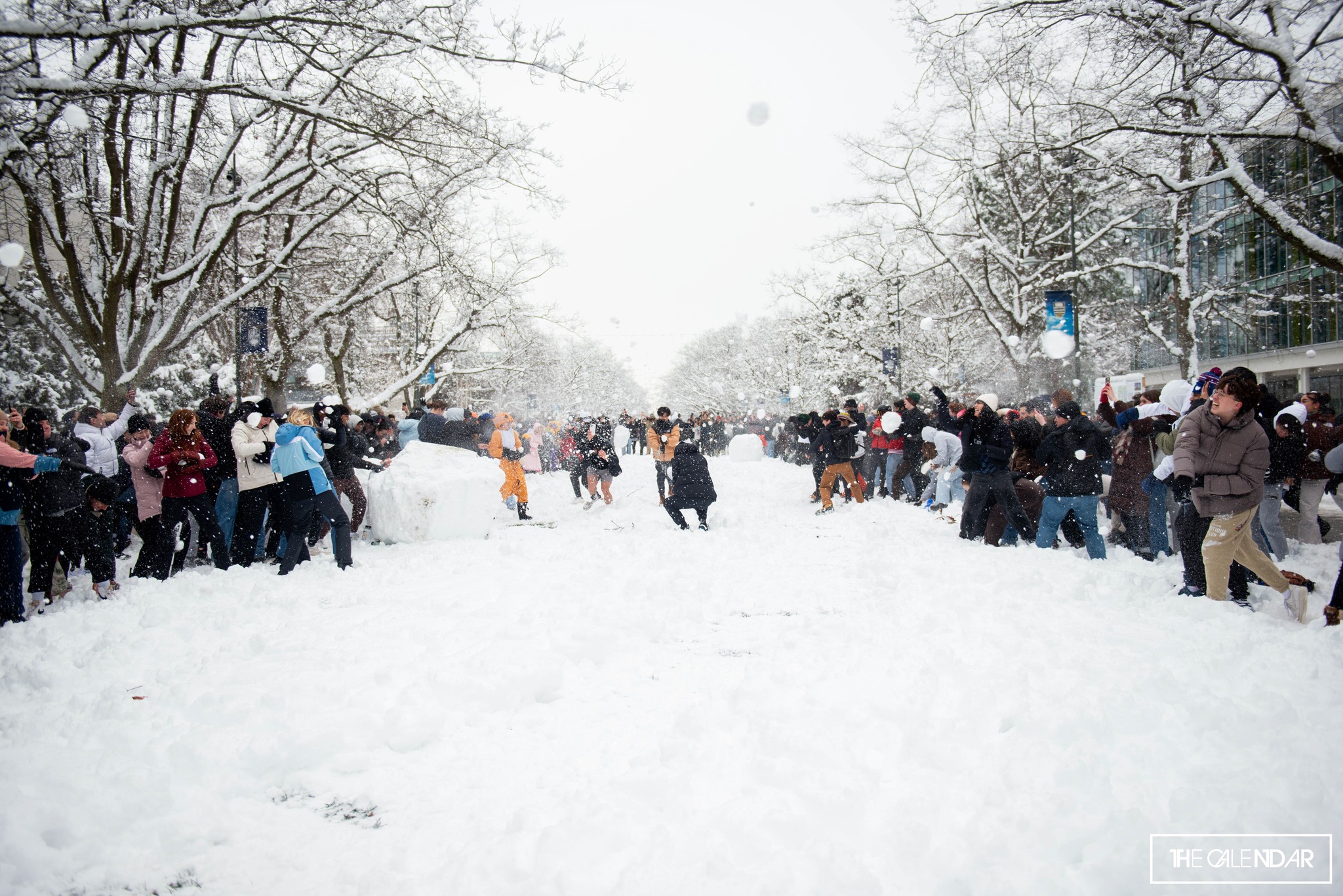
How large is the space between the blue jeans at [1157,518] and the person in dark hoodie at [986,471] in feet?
4.17

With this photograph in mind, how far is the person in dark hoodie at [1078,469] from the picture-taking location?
286 inches

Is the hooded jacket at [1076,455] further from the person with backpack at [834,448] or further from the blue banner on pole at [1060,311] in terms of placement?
the blue banner on pole at [1060,311]

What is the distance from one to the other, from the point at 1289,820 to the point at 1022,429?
250 inches

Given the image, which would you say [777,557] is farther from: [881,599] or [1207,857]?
[1207,857]

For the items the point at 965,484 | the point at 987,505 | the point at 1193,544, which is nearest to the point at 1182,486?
the point at 1193,544

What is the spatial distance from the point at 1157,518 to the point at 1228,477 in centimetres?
277

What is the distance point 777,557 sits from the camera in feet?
26.6

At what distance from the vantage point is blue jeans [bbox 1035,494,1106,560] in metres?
7.26

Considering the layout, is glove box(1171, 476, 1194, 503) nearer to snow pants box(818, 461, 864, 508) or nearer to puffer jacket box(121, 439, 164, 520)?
snow pants box(818, 461, 864, 508)

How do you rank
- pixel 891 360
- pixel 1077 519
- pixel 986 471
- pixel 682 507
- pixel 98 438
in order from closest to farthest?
pixel 1077 519 → pixel 98 438 → pixel 986 471 → pixel 682 507 → pixel 891 360

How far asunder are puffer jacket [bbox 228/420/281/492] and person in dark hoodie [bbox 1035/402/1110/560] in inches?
308

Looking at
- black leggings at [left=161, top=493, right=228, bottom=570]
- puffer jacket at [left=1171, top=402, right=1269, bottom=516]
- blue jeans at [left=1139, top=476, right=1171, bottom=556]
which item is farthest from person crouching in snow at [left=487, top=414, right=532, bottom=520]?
puffer jacket at [left=1171, top=402, right=1269, bottom=516]

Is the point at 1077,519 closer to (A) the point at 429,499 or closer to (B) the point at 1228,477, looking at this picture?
(B) the point at 1228,477

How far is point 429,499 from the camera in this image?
31.2 ft
